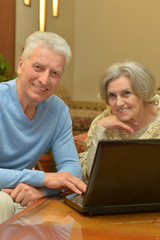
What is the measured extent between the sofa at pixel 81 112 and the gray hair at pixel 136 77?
130 inches

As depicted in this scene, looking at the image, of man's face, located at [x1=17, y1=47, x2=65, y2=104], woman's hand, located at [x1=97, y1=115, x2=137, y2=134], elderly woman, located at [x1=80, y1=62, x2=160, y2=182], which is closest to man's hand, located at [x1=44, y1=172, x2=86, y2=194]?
man's face, located at [x1=17, y1=47, x2=65, y2=104]

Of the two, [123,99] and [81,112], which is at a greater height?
[123,99]

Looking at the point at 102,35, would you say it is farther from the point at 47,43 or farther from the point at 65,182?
the point at 65,182

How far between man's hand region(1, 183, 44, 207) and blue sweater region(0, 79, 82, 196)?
0.80 ft

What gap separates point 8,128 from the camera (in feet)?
5.72

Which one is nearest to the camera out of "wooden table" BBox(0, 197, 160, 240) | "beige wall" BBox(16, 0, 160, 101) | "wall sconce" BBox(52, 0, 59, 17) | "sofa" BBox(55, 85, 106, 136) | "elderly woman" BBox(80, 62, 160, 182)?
"wooden table" BBox(0, 197, 160, 240)

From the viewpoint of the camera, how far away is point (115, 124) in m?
2.25

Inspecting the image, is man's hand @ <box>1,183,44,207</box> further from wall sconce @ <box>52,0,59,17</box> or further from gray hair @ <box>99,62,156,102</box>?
wall sconce @ <box>52,0,59,17</box>

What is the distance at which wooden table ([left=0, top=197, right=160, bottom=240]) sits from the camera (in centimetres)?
92

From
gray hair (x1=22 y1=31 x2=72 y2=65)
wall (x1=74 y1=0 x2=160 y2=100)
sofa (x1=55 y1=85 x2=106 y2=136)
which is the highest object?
gray hair (x1=22 y1=31 x2=72 y2=65)

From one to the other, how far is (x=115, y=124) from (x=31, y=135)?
62 cm

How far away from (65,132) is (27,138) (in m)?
0.20

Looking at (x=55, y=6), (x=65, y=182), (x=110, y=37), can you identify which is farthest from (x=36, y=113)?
(x=110, y=37)

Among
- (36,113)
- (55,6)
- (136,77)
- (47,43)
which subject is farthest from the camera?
(55,6)
